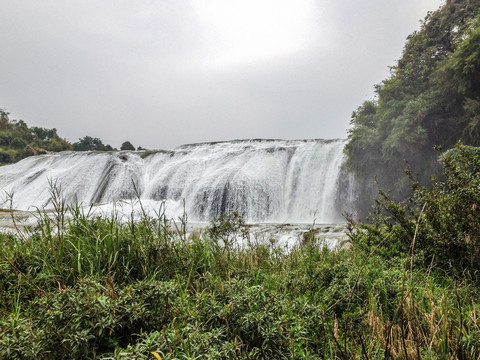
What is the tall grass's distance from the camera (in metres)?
1.38

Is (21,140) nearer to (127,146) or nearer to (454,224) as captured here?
(127,146)

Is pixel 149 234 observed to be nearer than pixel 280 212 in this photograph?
Yes

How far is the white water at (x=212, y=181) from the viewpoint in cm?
1606

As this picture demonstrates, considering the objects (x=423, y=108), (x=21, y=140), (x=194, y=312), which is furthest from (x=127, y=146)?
(x=194, y=312)

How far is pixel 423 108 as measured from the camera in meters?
12.1

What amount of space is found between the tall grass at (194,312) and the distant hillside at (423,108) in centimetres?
1109

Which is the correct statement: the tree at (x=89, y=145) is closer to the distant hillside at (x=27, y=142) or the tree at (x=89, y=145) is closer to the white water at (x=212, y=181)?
the distant hillside at (x=27, y=142)

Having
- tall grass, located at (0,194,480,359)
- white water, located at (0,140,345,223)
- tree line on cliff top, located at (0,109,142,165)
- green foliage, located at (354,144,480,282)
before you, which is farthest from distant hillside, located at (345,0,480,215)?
tree line on cliff top, located at (0,109,142,165)

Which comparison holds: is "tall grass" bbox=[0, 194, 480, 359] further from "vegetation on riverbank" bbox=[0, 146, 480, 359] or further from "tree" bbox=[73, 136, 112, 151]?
"tree" bbox=[73, 136, 112, 151]

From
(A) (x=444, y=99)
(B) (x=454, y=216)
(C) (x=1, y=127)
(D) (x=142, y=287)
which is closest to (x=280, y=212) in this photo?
(A) (x=444, y=99)

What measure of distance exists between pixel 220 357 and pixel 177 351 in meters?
0.21

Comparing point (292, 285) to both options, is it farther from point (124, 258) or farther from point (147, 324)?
point (124, 258)

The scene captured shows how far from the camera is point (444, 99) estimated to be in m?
12.2

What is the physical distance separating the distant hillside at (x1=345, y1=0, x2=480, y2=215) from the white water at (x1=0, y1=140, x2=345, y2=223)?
2461 millimetres
